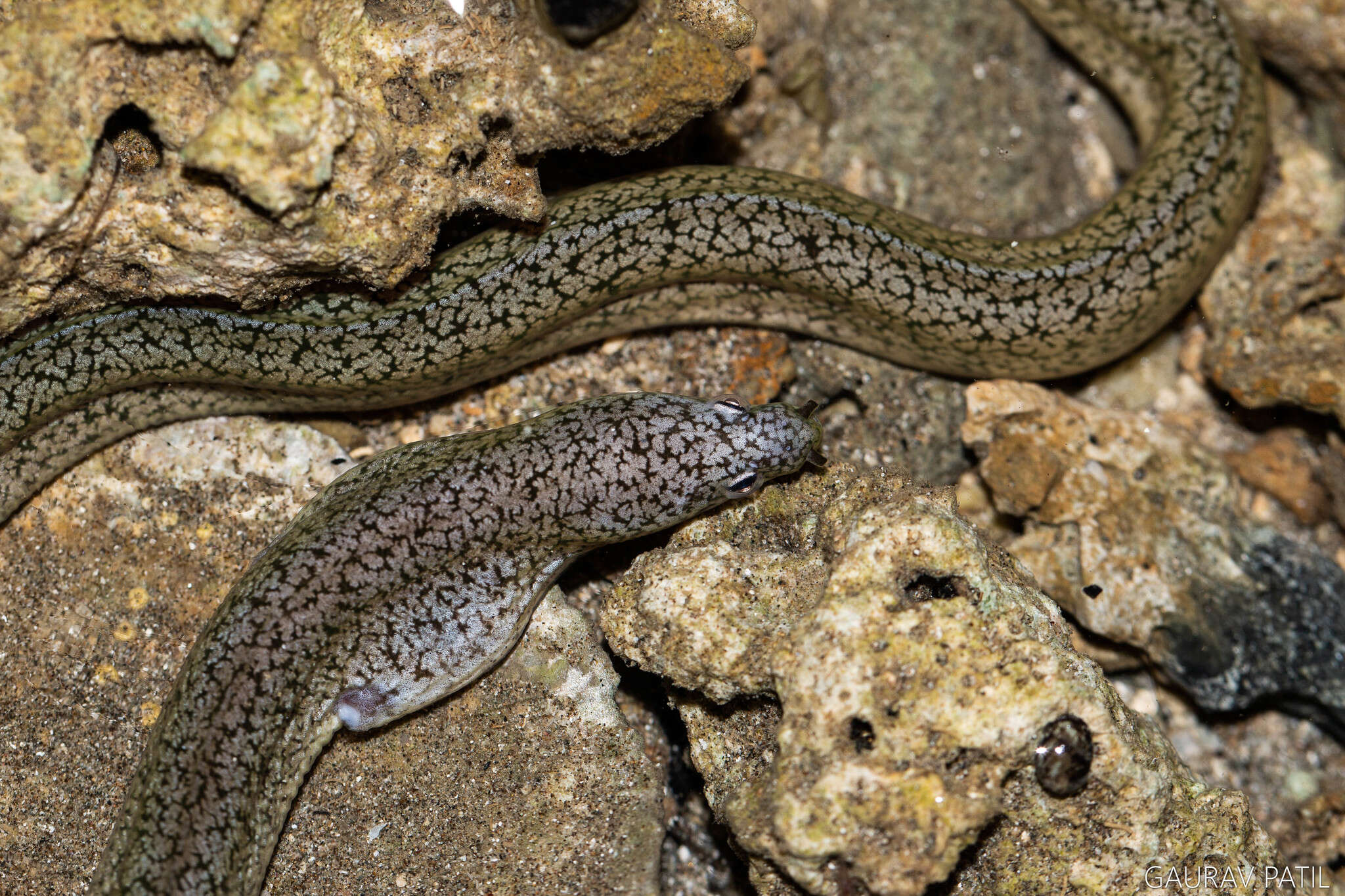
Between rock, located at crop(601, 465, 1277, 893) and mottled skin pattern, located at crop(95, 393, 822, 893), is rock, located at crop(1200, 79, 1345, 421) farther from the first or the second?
mottled skin pattern, located at crop(95, 393, 822, 893)

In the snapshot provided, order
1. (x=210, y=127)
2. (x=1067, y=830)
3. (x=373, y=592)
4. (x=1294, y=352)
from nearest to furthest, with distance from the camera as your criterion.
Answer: (x=210, y=127)
(x=1067, y=830)
(x=373, y=592)
(x=1294, y=352)

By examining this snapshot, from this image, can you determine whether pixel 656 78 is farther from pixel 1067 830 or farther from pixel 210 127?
pixel 1067 830

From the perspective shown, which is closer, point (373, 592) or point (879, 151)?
point (373, 592)

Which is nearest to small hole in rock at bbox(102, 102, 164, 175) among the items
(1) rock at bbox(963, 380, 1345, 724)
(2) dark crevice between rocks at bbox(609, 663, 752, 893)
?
(2) dark crevice between rocks at bbox(609, 663, 752, 893)

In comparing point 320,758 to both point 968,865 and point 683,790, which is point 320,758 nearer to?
point 683,790

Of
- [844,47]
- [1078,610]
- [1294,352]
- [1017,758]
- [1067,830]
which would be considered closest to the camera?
[1017,758]

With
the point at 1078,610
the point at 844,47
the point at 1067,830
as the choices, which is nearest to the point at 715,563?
the point at 1067,830

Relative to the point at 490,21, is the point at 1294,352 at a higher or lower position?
lower
